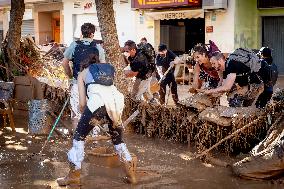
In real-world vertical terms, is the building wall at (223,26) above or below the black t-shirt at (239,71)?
above

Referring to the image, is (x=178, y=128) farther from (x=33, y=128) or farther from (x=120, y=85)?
(x=33, y=128)

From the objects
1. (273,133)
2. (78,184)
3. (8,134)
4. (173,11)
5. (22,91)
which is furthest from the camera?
(173,11)

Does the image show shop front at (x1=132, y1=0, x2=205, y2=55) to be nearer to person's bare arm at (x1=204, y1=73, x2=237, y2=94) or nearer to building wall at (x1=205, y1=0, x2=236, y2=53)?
building wall at (x1=205, y1=0, x2=236, y2=53)

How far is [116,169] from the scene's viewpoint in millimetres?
6938

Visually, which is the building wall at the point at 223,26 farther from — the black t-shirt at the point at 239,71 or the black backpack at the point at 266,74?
the black t-shirt at the point at 239,71

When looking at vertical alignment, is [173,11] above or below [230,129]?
above

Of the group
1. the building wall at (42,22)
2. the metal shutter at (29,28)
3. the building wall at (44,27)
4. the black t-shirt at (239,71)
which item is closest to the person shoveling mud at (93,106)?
the black t-shirt at (239,71)

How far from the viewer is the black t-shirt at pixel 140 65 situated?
415 inches

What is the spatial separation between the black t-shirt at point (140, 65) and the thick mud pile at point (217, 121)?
2039mm

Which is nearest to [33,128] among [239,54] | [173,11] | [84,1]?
[239,54]

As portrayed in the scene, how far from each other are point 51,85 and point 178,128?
3.74m

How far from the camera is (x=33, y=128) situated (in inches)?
352

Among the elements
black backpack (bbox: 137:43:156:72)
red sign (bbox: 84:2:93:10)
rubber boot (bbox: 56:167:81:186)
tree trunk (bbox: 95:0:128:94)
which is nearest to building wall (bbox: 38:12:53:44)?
red sign (bbox: 84:2:93:10)

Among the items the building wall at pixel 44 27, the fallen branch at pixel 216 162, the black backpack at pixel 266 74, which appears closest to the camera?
the fallen branch at pixel 216 162
